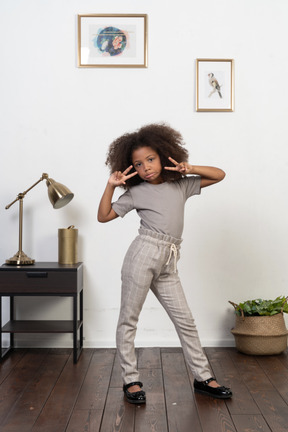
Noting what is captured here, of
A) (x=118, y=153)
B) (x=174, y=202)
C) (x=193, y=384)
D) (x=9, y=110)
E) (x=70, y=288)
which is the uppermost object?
(x=9, y=110)

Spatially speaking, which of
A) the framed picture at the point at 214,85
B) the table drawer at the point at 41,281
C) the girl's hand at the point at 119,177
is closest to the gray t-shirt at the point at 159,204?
the girl's hand at the point at 119,177

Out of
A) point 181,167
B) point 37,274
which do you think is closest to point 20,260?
point 37,274

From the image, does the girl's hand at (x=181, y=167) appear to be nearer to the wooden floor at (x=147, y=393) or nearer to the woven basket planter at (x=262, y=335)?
the wooden floor at (x=147, y=393)

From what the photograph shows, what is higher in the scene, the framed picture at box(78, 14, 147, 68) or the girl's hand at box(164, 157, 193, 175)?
the framed picture at box(78, 14, 147, 68)

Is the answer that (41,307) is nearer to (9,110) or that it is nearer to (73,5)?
(9,110)

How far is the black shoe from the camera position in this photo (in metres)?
2.23

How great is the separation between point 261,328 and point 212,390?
84 cm

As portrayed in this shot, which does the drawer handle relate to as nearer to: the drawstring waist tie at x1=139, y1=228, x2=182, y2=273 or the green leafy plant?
the drawstring waist tie at x1=139, y1=228, x2=182, y2=273

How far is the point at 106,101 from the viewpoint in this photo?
327 centimetres

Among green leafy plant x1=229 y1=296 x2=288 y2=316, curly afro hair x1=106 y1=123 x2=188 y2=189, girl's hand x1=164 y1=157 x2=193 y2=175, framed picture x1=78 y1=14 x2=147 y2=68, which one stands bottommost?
green leafy plant x1=229 y1=296 x2=288 y2=316

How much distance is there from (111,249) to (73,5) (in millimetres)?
1530

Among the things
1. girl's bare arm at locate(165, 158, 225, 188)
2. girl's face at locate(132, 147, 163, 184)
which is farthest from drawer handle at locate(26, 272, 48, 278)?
girl's bare arm at locate(165, 158, 225, 188)

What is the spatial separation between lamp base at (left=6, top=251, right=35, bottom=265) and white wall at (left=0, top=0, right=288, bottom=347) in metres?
0.22

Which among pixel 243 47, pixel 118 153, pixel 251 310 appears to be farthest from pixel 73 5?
pixel 251 310
